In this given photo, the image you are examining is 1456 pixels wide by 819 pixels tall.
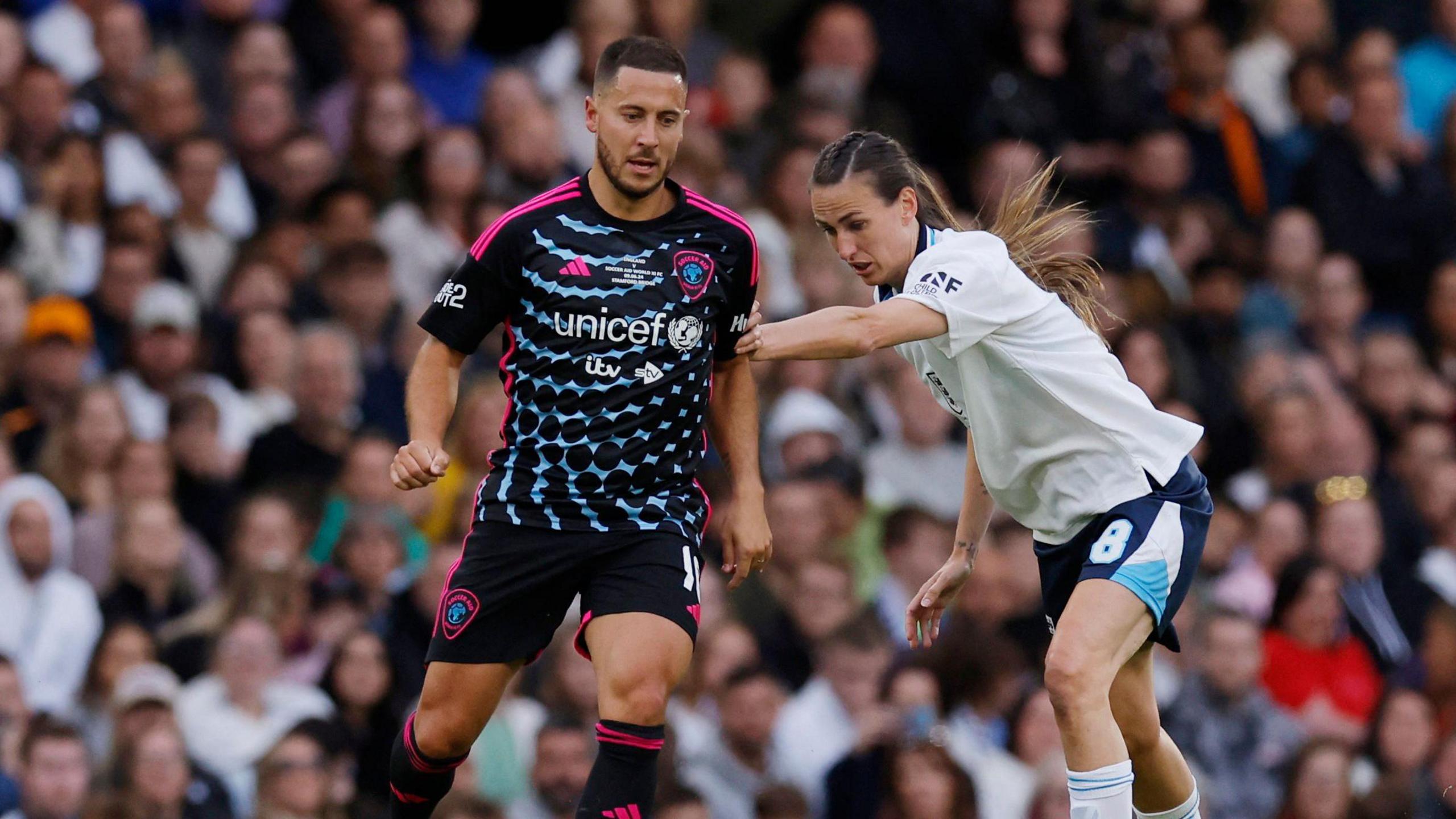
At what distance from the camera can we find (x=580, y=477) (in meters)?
6.79

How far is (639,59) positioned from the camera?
22.3ft

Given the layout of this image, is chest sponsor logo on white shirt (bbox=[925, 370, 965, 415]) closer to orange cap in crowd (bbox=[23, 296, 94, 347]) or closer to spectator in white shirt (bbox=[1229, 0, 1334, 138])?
orange cap in crowd (bbox=[23, 296, 94, 347])

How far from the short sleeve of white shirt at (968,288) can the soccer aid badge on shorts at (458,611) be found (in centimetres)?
169

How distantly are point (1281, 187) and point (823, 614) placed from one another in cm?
601

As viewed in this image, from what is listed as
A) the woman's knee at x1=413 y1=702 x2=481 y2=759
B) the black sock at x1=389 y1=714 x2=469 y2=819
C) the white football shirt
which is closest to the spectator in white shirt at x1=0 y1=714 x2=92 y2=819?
the black sock at x1=389 y1=714 x2=469 y2=819

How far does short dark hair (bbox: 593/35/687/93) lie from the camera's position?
22.2 feet

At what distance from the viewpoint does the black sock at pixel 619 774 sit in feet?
21.4

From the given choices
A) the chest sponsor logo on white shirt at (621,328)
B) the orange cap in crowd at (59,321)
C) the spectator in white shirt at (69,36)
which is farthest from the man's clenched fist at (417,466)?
the spectator in white shirt at (69,36)

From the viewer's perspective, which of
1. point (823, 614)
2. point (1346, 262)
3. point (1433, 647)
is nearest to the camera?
point (823, 614)

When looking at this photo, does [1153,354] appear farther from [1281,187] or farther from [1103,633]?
[1103,633]

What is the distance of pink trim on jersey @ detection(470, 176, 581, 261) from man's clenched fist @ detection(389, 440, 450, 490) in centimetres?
73

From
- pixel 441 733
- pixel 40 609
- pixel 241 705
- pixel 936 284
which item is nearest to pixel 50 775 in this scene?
pixel 241 705

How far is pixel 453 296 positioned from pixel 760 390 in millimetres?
5078

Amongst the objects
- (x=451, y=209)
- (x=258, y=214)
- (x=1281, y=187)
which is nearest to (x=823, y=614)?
(x=451, y=209)
